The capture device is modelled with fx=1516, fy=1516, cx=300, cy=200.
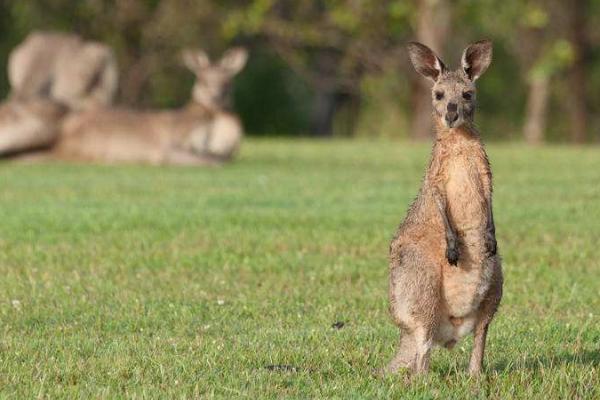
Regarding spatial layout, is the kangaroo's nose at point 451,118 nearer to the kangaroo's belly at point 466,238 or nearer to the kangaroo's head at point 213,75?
the kangaroo's belly at point 466,238

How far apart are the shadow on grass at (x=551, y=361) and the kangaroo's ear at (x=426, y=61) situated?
1.28m

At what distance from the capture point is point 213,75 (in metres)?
20.0

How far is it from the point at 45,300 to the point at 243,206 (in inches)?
201

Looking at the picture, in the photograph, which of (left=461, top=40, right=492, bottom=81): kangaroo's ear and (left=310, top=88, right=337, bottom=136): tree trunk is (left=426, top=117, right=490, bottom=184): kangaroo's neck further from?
(left=310, top=88, right=337, bottom=136): tree trunk

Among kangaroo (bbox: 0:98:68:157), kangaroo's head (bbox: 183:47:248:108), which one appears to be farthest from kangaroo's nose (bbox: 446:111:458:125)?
kangaroo (bbox: 0:98:68:157)

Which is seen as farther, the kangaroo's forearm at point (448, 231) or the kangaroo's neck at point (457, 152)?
the kangaroo's neck at point (457, 152)

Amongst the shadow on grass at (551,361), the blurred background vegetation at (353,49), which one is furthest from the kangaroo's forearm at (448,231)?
the blurred background vegetation at (353,49)

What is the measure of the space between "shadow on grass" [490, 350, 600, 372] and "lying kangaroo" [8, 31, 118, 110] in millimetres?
16229

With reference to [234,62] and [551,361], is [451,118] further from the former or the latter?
[234,62]

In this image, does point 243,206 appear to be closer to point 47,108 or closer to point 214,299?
point 214,299

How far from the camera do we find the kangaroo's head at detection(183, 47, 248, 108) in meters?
19.9

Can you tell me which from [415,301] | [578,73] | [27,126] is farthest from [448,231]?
[578,73]

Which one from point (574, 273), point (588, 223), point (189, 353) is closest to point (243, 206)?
point (588, 223)

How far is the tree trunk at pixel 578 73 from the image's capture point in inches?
1348
